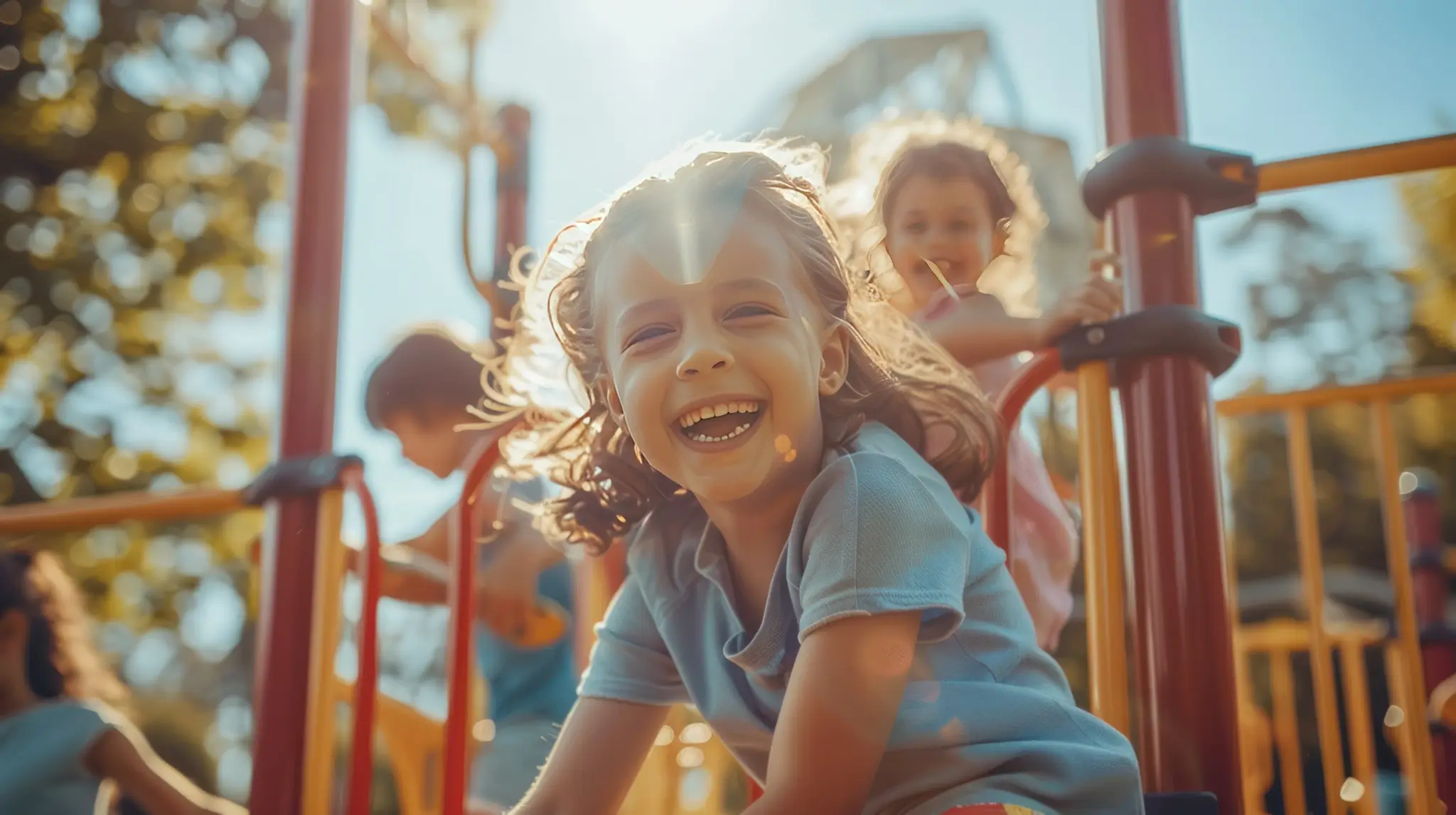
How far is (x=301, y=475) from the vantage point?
184 cm

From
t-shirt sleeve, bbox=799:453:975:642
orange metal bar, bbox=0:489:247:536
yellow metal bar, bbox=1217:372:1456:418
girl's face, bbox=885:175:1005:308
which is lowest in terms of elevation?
t-shirt sleeve, bbox=799:453:975:642

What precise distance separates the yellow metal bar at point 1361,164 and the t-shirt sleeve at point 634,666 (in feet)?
2.70

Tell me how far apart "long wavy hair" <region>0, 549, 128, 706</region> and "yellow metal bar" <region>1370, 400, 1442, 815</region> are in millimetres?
2495

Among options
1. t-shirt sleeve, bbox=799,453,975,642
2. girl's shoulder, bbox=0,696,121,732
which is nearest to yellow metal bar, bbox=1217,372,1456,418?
t-shirt sleeve, bbox=799,453,975,642

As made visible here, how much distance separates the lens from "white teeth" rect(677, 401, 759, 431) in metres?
1.16

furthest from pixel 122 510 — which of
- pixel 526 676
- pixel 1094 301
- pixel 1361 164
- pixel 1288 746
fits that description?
pixel 1288 746

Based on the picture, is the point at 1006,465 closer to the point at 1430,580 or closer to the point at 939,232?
the point at 939,232

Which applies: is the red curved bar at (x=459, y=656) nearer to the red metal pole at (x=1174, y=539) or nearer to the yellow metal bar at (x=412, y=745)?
the red metal pole at (x=1174, y=539)

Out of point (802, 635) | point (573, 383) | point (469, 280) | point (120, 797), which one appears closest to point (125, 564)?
point (120, 797)

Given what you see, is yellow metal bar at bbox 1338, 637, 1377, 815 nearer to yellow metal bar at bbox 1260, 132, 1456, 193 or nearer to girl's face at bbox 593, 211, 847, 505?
yellow metal bar at bbox 1260, 132, 1456, 193

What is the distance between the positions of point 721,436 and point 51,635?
2110 millimetres

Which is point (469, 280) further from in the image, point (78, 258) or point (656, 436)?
point (78, 258)

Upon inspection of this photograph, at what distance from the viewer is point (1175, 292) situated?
1.36 m

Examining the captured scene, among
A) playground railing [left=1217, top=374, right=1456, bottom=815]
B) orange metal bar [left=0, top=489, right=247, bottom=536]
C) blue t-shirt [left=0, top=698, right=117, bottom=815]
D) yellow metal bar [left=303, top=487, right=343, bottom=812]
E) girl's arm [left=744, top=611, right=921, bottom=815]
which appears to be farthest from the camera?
blue t-shirt [left=0, top=698, right=117, bottom=815]
